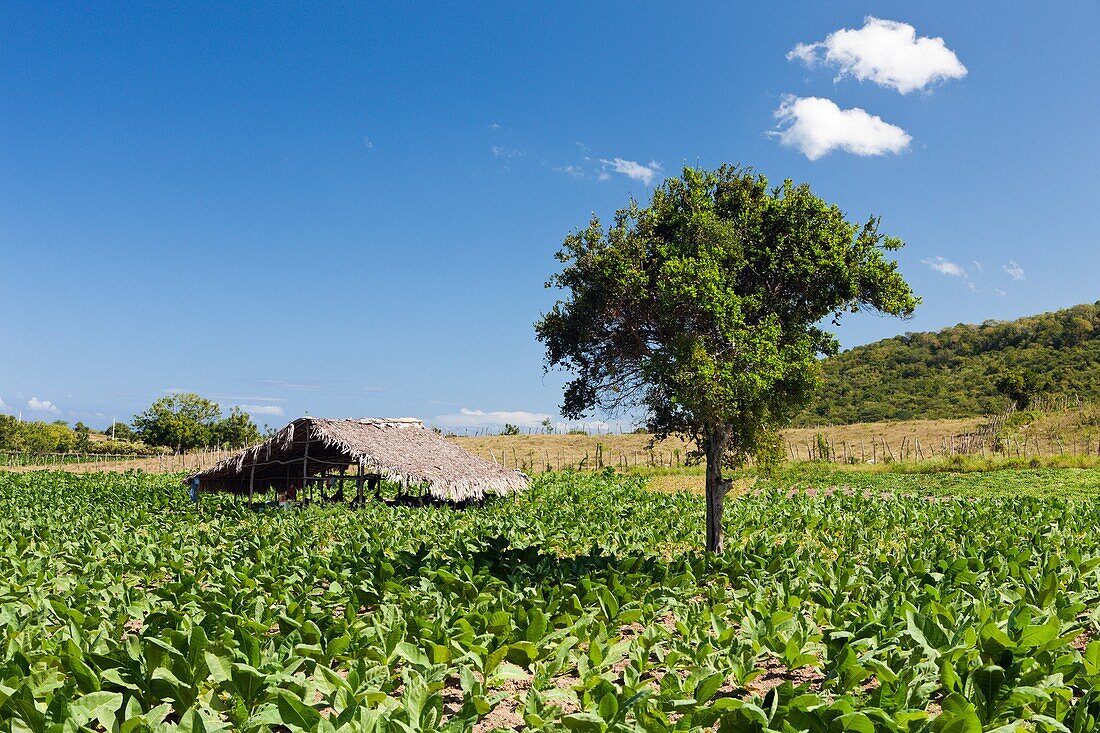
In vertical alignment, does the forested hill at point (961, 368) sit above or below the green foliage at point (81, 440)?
above

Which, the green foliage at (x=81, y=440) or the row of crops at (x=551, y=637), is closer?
the row of crops at (x=551, y=637)

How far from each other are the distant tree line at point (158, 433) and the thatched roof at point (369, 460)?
26964 millimetres

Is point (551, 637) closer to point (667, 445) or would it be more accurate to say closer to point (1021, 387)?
point (667, 445)

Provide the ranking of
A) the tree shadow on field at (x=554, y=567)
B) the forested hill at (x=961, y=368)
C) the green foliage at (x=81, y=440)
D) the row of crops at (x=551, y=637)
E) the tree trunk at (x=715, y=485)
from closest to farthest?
the row of crops at (x=551, y=637), the tree shadow on field at (x=554, y=567), the tree trunk at (x=715, y=485), the forested hill at (x=961, y=368), the green foliage at (x=81, y=440)

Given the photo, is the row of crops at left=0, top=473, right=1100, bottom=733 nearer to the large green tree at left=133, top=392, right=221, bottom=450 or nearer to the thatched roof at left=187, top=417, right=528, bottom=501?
the thatched roof at left=187, top=417, right=528, bottom=501

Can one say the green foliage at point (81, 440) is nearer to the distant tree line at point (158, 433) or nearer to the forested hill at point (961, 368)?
the distant tree line at point (158, 433)

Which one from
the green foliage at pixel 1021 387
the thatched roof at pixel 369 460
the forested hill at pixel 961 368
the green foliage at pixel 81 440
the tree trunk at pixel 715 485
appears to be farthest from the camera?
the green foliage at pixel 81 440

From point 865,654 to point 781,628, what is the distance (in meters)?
1.34

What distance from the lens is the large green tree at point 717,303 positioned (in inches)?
432

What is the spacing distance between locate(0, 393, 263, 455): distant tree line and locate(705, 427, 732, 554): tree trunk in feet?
148

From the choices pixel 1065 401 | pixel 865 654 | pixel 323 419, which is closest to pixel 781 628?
pixel 865 654

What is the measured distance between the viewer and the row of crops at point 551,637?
4.91m

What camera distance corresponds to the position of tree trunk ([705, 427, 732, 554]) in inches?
475

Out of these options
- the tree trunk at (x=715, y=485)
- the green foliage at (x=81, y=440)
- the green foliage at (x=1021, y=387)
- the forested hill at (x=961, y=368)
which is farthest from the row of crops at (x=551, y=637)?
the green foliage at (x=81, y=440)
